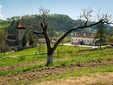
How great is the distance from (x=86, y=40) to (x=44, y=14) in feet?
349

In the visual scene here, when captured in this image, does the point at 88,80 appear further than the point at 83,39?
No

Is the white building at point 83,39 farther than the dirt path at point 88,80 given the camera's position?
Yes

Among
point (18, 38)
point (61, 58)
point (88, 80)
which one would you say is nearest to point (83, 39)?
point (18, 38)

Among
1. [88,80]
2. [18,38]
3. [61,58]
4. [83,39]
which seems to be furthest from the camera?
[83,39]

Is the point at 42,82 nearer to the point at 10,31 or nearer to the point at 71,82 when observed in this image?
the point at 71,82

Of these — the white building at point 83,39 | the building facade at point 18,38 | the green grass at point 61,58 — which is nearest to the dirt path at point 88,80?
the green grass at point 61,58

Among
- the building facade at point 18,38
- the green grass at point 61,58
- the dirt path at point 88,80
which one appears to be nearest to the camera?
the dirt path at point 88,80

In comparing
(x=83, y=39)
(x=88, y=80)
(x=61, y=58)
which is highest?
(x=83, y=39)

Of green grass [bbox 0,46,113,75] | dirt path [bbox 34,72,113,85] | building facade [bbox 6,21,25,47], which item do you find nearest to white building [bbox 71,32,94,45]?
building facade [bbox 6,21,25,47]

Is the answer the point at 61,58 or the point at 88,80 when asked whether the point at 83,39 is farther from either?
the point at 88,80

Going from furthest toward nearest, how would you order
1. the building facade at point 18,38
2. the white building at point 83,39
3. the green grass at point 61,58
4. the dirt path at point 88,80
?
the white building at point 83,39 < the building facade at point 18,38 < the green grass at point 61,58 < the dirt path at point 88,80

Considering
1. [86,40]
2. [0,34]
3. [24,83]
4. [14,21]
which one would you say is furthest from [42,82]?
[14,21]

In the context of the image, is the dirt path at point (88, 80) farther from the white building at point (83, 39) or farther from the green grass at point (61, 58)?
the white building at point (83, 39)

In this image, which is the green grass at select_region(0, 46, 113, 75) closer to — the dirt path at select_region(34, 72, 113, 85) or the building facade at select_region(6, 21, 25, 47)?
the dirt path at select_region(34, 72, 113, 85)
